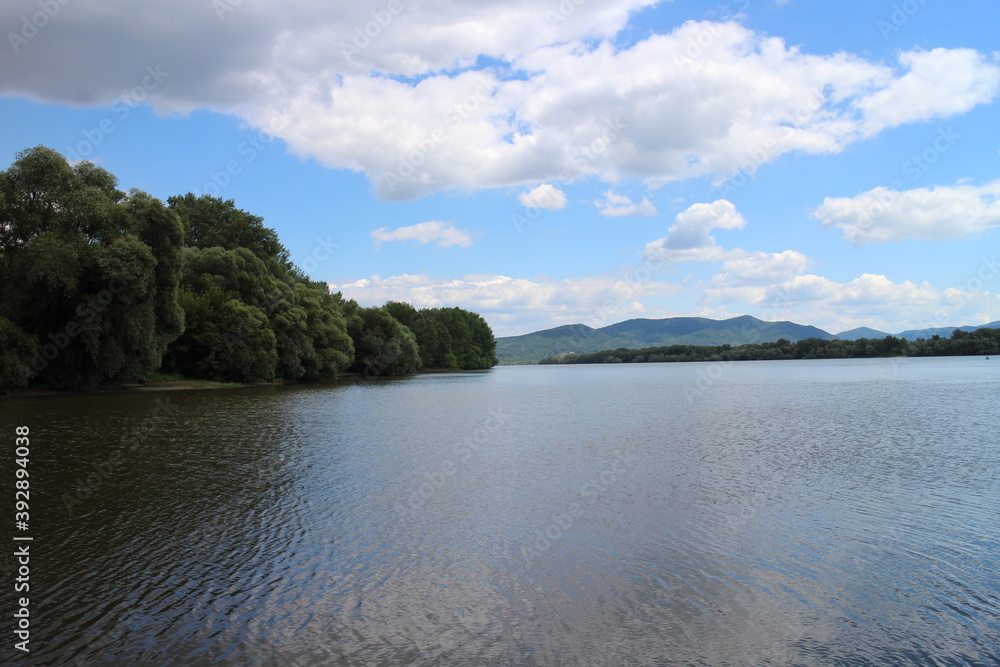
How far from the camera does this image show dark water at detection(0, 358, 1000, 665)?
829cm

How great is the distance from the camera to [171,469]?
19.9 metres

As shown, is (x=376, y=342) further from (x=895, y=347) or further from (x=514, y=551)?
(x=895, y=347)

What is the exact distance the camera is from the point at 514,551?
1223 cm

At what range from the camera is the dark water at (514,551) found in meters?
8.29

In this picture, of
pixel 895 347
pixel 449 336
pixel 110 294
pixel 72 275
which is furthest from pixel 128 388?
pixel 895 347

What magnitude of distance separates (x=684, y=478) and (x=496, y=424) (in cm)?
1695

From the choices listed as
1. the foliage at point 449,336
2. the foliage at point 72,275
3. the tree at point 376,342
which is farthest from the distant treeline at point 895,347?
the foliage at point 72,275

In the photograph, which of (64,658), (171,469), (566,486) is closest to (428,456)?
(566,486)

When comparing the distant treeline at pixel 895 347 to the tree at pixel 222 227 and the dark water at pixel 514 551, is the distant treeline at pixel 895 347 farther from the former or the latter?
the dark water at pixel 514 551

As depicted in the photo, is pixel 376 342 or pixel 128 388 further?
pixel 376 342

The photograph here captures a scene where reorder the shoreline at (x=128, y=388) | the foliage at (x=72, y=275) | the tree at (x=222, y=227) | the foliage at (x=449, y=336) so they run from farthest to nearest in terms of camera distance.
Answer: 1. the foliage at (x=449, y=336)
2. the tree at (x=222, y=227)
3. the shoreline at (x=128, y=388)
4. the foliage at (x=72, y=275)

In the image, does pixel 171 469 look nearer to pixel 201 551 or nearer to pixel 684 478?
pixel 201 551

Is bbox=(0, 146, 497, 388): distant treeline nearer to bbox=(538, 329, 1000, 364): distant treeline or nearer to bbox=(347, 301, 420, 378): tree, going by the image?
bbox=(347, 301, 420, 378): tree

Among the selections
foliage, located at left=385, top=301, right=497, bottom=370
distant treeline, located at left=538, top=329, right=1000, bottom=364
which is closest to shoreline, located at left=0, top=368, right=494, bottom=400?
foliage, located at left=385, top=301, right=497, bottom=370
